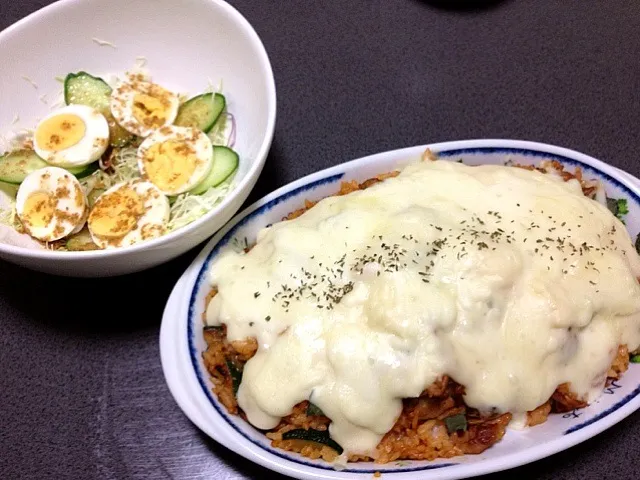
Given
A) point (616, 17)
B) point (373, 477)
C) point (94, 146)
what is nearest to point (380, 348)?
point (373, 477)

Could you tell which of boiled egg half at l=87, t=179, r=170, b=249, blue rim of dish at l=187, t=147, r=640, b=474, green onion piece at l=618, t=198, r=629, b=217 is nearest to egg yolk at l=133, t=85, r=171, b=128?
boiled egg half at l=87, t=179, r=170, b=249

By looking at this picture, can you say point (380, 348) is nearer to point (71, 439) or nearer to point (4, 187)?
point (71, 439)

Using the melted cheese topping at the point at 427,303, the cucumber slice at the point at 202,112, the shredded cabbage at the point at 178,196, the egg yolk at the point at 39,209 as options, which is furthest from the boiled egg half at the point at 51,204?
the melted cheese topping at the point at 427,303

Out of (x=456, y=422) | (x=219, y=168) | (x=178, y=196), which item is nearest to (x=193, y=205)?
(x=178, y=196)

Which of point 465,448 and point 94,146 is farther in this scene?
point 94,146

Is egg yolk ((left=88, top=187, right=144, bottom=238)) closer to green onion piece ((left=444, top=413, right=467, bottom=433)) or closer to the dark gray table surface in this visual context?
the dark gray table surface

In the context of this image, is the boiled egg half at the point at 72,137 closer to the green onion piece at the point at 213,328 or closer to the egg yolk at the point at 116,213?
the egg yolk at the point at 116,213
